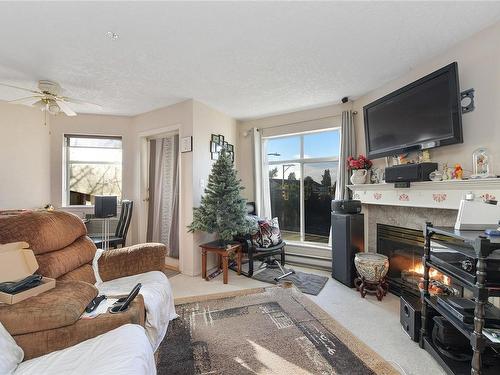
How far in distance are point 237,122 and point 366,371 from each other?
386cm

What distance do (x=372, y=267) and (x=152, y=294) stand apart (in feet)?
7.28

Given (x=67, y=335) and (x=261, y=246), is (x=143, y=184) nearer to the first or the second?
(x=261, y=246)

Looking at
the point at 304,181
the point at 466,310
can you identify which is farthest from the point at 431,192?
the point at 304,181

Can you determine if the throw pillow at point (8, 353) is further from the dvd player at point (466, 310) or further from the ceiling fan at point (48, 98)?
the ceiling fan at point (48, 98)

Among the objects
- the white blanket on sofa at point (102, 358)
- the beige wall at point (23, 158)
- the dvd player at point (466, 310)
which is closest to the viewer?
the white blanket on sofa at point (102, 358)

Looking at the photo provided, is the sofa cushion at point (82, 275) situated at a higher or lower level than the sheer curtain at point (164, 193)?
lower

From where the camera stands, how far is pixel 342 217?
298 centimetres

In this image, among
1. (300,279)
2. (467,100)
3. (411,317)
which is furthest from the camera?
(300,279)

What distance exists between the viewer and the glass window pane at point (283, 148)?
13.3ft

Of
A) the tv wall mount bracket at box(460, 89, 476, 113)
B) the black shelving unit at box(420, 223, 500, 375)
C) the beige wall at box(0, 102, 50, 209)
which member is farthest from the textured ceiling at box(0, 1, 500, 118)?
Answer: the black shelving unit at box(420, 223, 500, 375)

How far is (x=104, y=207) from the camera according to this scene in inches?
128

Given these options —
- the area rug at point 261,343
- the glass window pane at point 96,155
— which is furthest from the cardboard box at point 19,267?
the glass window pane at point 96,155

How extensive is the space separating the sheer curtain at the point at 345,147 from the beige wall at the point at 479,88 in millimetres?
1172

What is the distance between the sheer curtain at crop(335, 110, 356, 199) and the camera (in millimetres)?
3332
